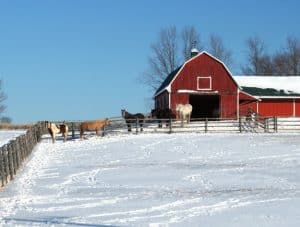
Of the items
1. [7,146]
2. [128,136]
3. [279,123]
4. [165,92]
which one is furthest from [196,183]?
[165,92]

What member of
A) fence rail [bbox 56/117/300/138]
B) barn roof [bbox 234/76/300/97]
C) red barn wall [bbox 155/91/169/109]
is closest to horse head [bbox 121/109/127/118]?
fence rail [bbox 56/117/300/138]

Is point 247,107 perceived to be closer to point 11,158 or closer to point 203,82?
point 203,82

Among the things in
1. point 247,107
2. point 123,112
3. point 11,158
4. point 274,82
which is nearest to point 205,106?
point 247,107

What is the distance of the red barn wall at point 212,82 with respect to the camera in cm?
4706

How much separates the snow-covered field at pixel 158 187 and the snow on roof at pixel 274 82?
23.2 m

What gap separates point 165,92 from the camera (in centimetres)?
4894

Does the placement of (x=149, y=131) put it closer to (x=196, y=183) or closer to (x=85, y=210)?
(x=196, y=183)

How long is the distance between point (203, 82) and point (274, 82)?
398 inches

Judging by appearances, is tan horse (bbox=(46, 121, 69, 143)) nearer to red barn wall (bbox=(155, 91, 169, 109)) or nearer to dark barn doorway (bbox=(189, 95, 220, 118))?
red barn wall (bbox=(155, 91, 169, 109))

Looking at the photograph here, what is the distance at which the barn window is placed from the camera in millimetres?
47188

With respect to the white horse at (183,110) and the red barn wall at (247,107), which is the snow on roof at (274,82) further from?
the white horse at (183,110)

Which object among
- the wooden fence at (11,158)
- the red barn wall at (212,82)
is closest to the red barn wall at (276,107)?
the red barn wall at (212,82)

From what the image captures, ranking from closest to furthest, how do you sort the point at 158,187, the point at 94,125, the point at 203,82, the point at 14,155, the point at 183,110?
the point at 158,187 < the point at 14,155 < the point at 94,125 < the point at 183,110 < the point at 203,82

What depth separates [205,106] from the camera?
5181cm
